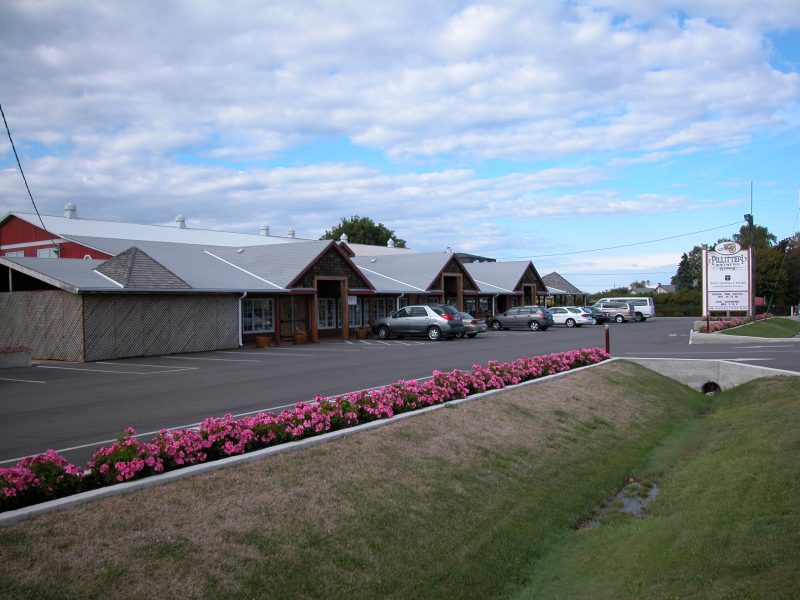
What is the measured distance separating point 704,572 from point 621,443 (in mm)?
7232

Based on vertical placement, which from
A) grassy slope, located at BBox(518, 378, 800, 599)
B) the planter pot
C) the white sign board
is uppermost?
the white sign board

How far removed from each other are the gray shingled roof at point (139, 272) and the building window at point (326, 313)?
10931 mm

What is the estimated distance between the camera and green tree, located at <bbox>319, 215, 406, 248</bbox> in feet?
294

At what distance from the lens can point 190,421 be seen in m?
11.1

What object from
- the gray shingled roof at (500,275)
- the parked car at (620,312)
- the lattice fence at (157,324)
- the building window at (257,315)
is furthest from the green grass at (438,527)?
the parked car at (620,312)

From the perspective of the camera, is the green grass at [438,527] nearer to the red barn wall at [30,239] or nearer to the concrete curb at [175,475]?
the concrete curb at [175,475]

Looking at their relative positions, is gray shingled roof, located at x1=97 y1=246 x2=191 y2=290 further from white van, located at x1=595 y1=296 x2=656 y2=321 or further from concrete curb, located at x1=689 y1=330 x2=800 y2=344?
white van, located at x1=595 y1=296 x2=656 y2=321

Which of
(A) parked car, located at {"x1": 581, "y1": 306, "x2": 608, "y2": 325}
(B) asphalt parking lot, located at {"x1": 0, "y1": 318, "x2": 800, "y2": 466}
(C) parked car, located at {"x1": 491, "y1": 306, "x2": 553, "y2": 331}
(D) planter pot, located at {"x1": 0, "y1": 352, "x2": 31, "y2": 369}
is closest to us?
(B) asphalt parking lot, located at {"x1": 0, "y1": 318, "x2": 800, "y2": 466}

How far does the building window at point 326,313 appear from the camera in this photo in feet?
122

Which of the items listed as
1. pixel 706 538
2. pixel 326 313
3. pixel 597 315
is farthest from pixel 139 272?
pixel 597 315

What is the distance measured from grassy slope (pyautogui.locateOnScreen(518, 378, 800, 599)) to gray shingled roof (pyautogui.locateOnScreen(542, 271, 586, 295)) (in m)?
60.8

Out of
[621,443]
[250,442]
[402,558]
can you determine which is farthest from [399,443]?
[621,443]

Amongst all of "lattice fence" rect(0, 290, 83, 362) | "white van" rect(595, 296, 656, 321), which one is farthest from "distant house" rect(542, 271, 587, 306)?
"lattice fence" rect(0, 290, 83, 362)

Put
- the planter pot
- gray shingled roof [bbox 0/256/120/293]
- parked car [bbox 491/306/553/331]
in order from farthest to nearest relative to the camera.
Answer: parked car [bbox 491/306/553/331] < gray shingled roof [bbox 0/256/120/293] < the planter pot
